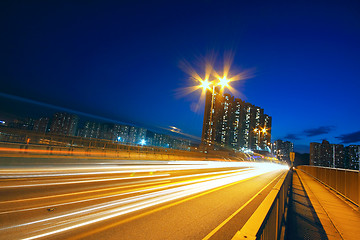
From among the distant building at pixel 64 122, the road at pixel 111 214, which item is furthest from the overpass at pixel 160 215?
the distant building at pixel 64 122

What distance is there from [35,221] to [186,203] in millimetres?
4455

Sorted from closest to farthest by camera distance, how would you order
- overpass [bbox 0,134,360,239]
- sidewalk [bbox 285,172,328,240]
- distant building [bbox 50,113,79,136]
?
overpass [bbox 0,134,360,239]
sidewalk [bbox 285,172,328,240]
distant building [bbox 50,113,79,136]

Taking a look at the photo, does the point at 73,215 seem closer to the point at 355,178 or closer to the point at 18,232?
the point at 18,232

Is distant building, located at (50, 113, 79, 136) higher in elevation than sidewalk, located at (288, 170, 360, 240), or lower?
higher

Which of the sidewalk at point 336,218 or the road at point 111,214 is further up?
the sidewalk at point 336,218

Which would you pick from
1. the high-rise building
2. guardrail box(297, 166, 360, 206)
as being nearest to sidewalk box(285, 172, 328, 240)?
guardrail box(297, 166, 360, 206)

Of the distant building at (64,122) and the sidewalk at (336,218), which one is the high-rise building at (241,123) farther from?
the sidewalk at (336,218)

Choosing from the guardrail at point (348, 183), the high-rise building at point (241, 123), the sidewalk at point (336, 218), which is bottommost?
the sidewalk at point (336, 218)

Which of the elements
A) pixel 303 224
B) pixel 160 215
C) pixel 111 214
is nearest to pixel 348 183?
pixel 303 224

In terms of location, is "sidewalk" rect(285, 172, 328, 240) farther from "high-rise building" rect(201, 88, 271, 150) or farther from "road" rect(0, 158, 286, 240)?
"high-rise building" rect(201, 88, 271, 150)

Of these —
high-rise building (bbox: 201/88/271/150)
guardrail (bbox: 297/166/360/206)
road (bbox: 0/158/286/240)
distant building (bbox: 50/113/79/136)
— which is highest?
high-rise building (bbox: 201/88/271/150)

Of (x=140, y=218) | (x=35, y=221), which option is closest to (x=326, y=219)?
(x=140, y=218)

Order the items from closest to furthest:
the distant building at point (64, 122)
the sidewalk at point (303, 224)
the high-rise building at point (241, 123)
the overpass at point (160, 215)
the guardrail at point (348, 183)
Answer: the overpass at point (160, 215) → the sidewalk at point (303, 224) → the guardrail at point (348, 183) → the distant building at point (64, 122) → the high-rise building at point (241, 123)

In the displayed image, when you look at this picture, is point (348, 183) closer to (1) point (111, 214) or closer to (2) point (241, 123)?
(1) point (111, 214)
